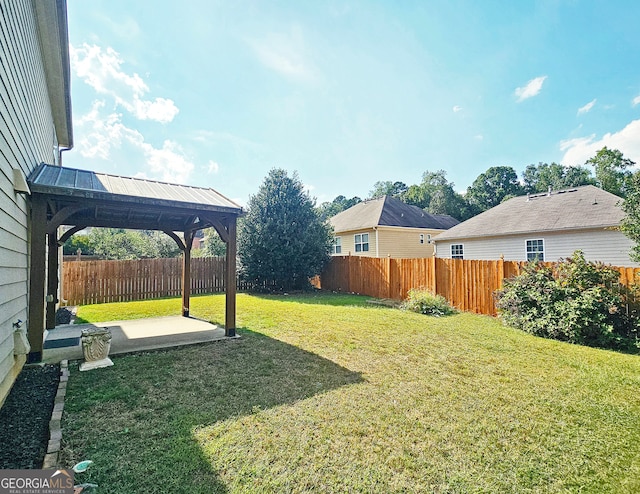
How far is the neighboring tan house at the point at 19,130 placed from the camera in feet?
9.98

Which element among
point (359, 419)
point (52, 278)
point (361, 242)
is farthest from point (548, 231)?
point (52, 278)

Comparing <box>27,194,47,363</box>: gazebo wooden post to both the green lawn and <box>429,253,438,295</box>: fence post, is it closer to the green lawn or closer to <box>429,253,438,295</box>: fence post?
the green lawn

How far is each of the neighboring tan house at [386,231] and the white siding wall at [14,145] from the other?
45.6 feet

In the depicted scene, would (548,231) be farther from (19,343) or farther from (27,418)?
(19,343)

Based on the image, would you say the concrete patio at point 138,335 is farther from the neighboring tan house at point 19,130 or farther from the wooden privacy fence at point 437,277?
the wooden privacy fence at point 437,277

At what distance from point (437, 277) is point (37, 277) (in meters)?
10.0

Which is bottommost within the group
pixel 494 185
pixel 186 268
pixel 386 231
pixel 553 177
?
pixel 186 268

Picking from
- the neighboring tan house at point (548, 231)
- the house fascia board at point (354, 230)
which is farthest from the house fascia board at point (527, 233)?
the house fascia board at point (354, 230)

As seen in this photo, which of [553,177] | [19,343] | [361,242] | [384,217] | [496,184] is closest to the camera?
[19,343]

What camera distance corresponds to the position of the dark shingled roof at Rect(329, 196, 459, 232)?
61.8 ft

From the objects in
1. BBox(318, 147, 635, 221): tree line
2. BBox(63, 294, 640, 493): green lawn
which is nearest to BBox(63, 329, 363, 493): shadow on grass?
BBox(63, 294, 640, 493): green lawn

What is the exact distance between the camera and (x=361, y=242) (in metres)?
19.3

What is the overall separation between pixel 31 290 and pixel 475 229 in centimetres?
1698

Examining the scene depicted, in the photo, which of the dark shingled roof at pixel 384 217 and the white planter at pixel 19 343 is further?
the dark shingled roof at pixel 384 217
